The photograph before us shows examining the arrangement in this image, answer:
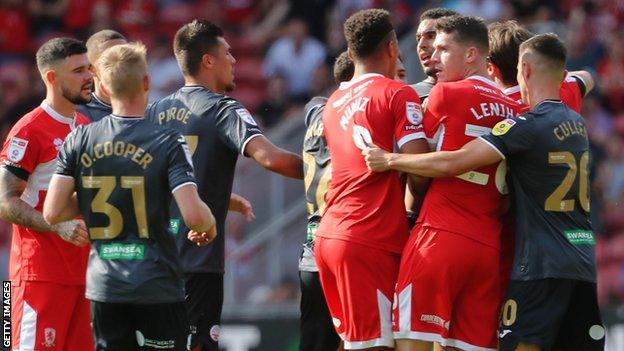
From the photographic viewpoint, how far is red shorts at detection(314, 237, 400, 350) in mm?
7953

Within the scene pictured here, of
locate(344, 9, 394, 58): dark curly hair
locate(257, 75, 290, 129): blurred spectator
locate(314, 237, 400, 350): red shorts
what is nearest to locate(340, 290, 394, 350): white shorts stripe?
locate(314, 237, 400, 350): red shorts

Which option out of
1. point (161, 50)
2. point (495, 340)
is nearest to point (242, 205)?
point (495, 340)

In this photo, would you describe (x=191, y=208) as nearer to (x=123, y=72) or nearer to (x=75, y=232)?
(x=123, y=72)

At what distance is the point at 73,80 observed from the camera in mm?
9008

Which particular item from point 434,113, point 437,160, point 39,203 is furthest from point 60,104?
point 437,160

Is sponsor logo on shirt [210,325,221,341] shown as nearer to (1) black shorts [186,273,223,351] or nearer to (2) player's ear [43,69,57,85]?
(1) black shorts [186,273,223,351]

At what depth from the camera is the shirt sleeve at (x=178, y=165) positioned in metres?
7.46

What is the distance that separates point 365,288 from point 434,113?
1157mm

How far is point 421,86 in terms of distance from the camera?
29.9 ft

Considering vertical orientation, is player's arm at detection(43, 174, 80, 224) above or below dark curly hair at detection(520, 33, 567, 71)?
below

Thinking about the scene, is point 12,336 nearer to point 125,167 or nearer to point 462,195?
point 125,167

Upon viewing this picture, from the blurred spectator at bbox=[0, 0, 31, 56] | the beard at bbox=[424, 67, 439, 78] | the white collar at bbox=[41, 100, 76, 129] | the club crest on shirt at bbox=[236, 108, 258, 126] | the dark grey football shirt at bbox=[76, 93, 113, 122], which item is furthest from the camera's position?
the blurred spectator at bbox=[0, 0, 31, 56]

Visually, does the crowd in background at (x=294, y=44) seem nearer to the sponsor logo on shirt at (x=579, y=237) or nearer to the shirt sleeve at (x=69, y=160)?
the sponsor logo on shirt at (x=579, y=237)

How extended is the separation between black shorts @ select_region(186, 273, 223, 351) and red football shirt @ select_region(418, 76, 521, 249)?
1.67 meters
